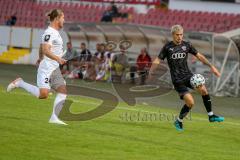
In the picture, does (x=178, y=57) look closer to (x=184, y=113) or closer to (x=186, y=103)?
(x=186, y=103)

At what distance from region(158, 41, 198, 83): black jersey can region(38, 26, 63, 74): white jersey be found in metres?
2.30

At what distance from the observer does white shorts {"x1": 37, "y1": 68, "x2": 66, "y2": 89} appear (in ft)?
45.4

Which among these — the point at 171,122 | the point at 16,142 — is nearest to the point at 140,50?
the point at 171,122

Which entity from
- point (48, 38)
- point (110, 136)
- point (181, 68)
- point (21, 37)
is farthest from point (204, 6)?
point (110, 136)

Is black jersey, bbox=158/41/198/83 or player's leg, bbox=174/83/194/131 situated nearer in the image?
player's leg, bbox=174/83/194/131

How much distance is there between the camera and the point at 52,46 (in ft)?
44.7

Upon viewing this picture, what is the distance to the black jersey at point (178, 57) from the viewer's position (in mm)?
14594

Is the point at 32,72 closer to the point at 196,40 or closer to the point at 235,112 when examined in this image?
the point at 196,40

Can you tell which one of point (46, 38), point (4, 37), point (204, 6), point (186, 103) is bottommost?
point (4, 37)

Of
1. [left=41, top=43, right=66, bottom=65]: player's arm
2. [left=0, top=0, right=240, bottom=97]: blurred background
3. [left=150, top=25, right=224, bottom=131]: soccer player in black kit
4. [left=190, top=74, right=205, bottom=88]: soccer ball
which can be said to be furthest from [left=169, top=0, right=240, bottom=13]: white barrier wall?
[left=41, top=43, right=66, bottom=65]: player's arm

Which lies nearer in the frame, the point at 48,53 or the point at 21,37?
the point at 48,53

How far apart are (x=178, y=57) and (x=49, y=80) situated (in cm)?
270

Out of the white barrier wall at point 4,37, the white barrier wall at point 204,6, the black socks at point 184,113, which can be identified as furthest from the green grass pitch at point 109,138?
the white barrier wall at point 4,37

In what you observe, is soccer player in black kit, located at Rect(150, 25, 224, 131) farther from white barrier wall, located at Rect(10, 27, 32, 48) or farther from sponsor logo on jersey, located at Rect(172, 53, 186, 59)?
white barrier wall, located at Rect(10, 27, 32, 48)
